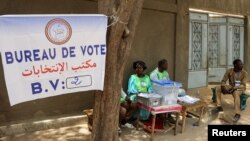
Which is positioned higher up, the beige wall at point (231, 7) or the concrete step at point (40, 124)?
the beige wall at point (231, 7)

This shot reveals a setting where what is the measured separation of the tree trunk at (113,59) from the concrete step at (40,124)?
179cm

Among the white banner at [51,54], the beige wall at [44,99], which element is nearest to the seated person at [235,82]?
the beige wall at [44,99]

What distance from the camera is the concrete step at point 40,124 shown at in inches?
220

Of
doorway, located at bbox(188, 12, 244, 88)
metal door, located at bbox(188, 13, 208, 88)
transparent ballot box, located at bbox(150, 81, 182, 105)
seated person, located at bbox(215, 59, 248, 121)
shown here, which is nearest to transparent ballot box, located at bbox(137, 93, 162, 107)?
transparent ballot box, located at bbox(150, 81, 182, 105)

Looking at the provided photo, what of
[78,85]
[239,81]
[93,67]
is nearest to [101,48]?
[93,67]

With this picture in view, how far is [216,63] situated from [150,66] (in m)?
4.67

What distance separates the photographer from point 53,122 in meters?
6.06

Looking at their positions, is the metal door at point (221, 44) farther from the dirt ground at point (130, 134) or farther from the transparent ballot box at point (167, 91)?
the transparent ballot box at point (167, 91)

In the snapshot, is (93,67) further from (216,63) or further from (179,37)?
(216,63)

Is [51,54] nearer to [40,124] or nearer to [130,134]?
[40,124]

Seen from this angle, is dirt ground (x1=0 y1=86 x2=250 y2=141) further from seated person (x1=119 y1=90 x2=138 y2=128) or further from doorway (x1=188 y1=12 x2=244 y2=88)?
doorway (x1=188 y1=12 x2=244 y2=88)

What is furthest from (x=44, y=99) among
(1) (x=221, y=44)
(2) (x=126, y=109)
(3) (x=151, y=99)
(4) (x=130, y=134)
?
(1) (x=221, y=44)

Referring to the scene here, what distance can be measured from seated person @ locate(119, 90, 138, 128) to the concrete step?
78 centimetres

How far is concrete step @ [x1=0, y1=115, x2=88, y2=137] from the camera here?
5.59m
